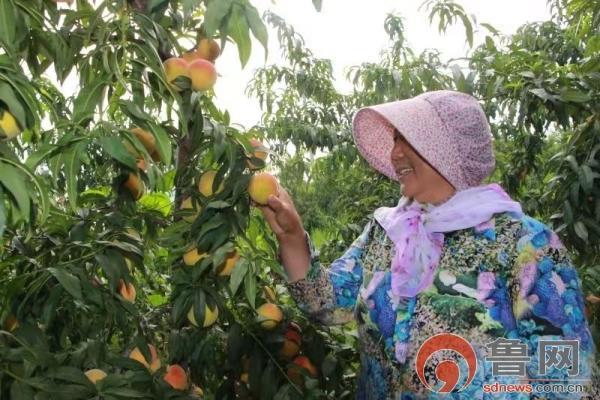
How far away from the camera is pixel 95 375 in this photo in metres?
1.11

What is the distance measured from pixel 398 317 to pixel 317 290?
0.21 metres

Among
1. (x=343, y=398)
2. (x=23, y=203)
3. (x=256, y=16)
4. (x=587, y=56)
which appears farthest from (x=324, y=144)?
(x=23, y=203)

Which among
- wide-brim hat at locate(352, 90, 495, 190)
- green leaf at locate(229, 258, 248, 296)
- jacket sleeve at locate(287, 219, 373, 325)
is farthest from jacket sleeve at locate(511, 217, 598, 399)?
green leaf at locate(229, 258, 248, 296)

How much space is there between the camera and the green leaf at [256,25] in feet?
2.85

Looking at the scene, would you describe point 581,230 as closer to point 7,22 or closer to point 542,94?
point 542,94

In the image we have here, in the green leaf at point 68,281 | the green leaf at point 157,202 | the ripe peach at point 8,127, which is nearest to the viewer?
the ripe peach at point 8,127

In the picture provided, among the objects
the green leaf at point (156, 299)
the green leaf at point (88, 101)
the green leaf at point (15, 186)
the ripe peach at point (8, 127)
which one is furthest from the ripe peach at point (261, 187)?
the green leaf at point (156, 299)

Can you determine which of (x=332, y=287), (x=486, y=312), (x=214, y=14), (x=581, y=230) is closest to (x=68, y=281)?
(x=214, y=14)

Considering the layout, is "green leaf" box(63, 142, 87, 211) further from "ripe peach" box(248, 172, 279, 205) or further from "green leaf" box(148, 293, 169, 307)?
"green leaf" box(148, 293, 169, 307)

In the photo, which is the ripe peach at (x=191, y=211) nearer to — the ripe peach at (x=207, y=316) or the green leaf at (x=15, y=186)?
the ripe peach at (x=207, y=316)

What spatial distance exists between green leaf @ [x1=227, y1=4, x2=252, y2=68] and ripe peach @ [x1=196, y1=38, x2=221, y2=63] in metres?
0.40

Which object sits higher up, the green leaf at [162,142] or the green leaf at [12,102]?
the green leaf at [12,102]

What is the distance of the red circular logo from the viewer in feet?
3.95

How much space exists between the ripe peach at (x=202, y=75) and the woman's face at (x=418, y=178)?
39cm
